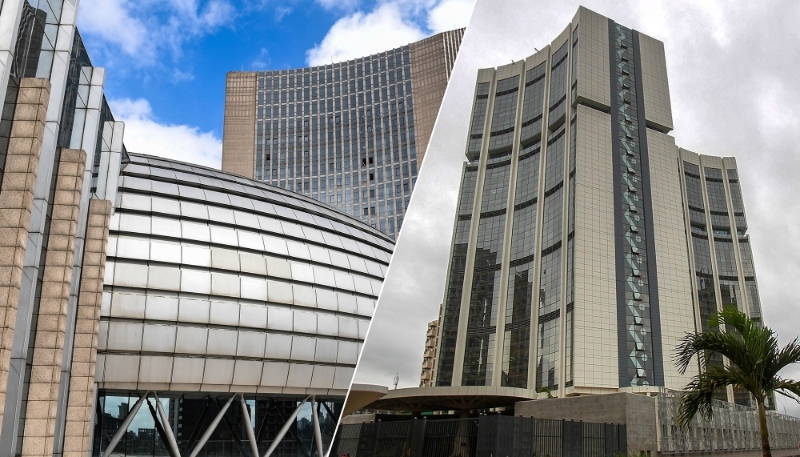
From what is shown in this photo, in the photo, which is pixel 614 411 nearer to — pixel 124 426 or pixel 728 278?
pixel 728 278

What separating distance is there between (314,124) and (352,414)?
9601cm

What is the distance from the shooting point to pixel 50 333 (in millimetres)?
14422

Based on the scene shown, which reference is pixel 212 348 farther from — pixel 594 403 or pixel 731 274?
pixel 731 274

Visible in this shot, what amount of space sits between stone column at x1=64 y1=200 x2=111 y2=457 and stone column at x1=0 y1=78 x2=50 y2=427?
5.18 meters

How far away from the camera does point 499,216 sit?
13.6 m

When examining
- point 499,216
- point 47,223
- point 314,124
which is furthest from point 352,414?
point 314,124

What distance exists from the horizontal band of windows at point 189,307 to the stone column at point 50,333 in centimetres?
467

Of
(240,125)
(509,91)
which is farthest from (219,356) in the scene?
(240,125)

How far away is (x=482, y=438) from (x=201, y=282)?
1463cm

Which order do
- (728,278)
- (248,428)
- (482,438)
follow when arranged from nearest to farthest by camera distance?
1. (482,438)
2. (728,278)
3. (248,428)

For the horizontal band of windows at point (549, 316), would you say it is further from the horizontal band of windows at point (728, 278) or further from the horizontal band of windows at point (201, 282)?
the horizontal band of windows at point (728, 278)

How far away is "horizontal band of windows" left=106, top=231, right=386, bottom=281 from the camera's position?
20219mm

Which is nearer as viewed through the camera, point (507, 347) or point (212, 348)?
point (507, 347)

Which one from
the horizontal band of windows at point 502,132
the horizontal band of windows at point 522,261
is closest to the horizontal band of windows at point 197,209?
the horizontal band of windows at point 522,261
